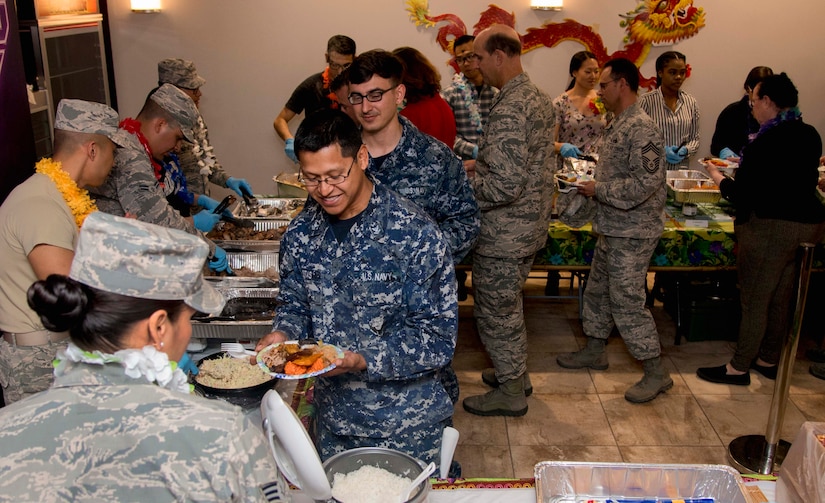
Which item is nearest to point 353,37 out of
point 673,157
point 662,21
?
point 662,21

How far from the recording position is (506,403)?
12.0ft

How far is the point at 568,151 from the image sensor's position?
4734 mm

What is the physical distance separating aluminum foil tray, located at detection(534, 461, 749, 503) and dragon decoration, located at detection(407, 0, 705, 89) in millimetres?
4827

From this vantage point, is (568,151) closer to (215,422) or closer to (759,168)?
(759,168)

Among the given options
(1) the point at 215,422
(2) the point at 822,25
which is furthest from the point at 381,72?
(2) the point at 822,25

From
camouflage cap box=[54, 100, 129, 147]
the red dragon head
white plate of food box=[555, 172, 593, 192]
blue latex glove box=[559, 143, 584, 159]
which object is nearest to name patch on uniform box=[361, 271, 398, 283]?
camouflage cap box=[54, 100, 129, 147]

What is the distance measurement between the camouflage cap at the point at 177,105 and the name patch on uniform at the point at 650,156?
2053 millimetres

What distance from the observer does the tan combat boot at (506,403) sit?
366 centimetres

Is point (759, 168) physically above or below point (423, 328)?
above

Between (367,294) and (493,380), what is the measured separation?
7.07 feet

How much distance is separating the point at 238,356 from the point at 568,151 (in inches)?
124

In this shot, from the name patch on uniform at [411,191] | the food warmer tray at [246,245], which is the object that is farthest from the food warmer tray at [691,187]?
the food warmer tray at [246,245]

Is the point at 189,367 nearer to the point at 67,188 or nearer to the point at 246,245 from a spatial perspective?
the point at 67,188

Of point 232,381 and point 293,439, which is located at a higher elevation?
point 293,439
